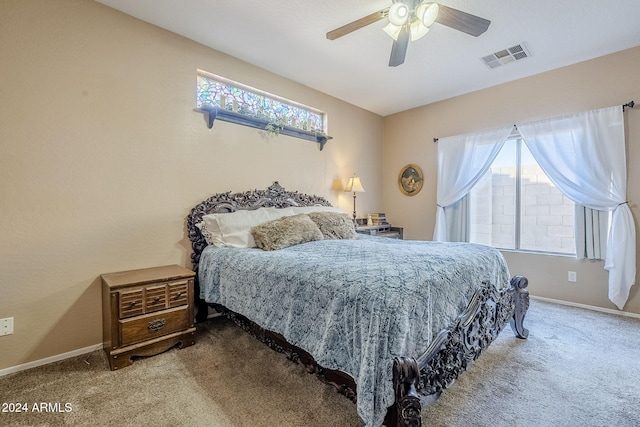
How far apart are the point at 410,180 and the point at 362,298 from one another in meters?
3.82

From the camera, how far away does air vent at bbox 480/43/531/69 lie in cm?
295

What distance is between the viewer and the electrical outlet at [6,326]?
192 cm

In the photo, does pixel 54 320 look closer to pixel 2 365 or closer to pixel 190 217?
pixel 2 365

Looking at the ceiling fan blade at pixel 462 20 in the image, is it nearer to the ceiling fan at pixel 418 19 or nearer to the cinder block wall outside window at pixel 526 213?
the ceiling fan at pixel 418 19

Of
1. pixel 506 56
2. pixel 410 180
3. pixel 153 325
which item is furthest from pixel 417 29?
pixel 153 325

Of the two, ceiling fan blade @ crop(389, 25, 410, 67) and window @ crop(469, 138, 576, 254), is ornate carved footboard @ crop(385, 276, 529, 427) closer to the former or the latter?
window @ crop(469, 138, 576, 254)

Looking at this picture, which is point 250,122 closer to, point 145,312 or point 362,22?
point 362,22

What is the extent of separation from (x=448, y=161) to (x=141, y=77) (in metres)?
3.95

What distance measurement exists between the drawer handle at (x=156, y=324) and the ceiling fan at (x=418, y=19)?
2602mm

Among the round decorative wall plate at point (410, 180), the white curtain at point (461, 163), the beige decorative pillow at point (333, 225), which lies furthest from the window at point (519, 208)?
the beige decorative pillow at point (333, 225)

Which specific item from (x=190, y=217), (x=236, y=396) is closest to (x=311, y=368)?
(x=236, y=396)

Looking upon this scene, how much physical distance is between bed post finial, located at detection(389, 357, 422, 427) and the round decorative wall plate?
12.7ft

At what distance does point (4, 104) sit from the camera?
1.94 meters

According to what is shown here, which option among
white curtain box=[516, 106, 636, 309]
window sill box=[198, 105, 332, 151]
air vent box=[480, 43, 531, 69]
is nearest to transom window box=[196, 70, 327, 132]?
window sill box=[198, 105, 332, 151]
